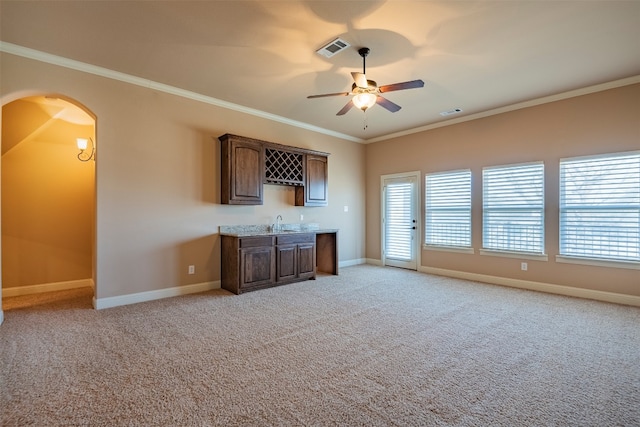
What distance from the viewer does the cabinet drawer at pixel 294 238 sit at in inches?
198

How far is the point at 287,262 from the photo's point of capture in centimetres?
513

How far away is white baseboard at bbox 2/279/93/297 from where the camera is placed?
4430mm

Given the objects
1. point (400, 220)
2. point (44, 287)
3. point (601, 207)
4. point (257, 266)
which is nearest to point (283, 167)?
point (257, 266)

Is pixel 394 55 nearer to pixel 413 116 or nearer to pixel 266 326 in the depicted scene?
pixel 413 116

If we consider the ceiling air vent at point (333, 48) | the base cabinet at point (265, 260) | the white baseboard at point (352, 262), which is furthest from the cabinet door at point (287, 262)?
the ceiling air vent at point (333, 48)

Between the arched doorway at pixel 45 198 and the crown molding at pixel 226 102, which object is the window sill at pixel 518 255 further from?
the arched doorway at pixel 45 198

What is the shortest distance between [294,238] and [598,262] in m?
4.47

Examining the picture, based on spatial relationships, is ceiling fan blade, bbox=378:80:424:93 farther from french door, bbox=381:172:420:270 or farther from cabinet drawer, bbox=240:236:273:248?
french door, bbox=381:172:420:270

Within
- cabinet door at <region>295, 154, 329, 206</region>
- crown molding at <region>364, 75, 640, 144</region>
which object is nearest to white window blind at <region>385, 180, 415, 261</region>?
crown molding at <region>364, 75, 640, 144</region>

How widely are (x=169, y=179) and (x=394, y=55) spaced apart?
3.44 metres

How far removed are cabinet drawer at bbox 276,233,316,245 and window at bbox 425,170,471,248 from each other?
2.45 meters

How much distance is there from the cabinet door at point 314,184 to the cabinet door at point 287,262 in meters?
1.07

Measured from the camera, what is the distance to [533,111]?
15.9 feet

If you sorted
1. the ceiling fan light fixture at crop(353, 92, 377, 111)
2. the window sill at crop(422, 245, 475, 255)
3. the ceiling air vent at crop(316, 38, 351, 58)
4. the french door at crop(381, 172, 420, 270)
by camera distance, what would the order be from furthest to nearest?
the french door at crop(381, 172, 420, 270)
the window sill at crop(422, 245, 475, 255)
the ceiling fan light fixture at crop(353, 92, 377, 111)
the ceiling air vent at crop(316, 38, 351, 58)
